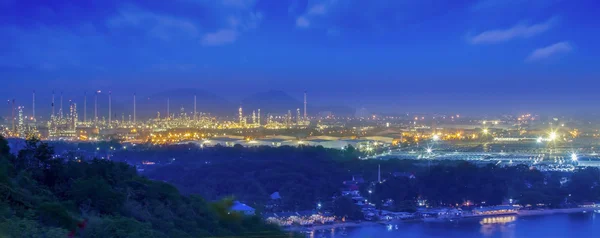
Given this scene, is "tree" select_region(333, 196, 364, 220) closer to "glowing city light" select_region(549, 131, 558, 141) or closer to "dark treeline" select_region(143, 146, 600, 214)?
"dark treeline" select_region(143, 146, 600, 214)

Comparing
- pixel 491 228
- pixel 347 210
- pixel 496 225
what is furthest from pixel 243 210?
pixel 496 225

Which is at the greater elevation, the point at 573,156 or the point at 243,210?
the point at 573,156

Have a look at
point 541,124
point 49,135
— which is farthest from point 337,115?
point 49,135

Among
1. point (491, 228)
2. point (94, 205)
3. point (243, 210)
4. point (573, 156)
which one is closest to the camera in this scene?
point (94, 205)

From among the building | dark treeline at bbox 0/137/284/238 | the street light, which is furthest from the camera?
the street light

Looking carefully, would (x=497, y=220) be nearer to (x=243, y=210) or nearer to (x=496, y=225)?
(x=496, y=225)

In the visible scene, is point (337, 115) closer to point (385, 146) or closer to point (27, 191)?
point (385, 146)

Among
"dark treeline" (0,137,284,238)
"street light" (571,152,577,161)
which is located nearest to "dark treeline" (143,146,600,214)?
"street light" (571,152,577,161)

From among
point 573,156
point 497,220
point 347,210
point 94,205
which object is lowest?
point 497,220
